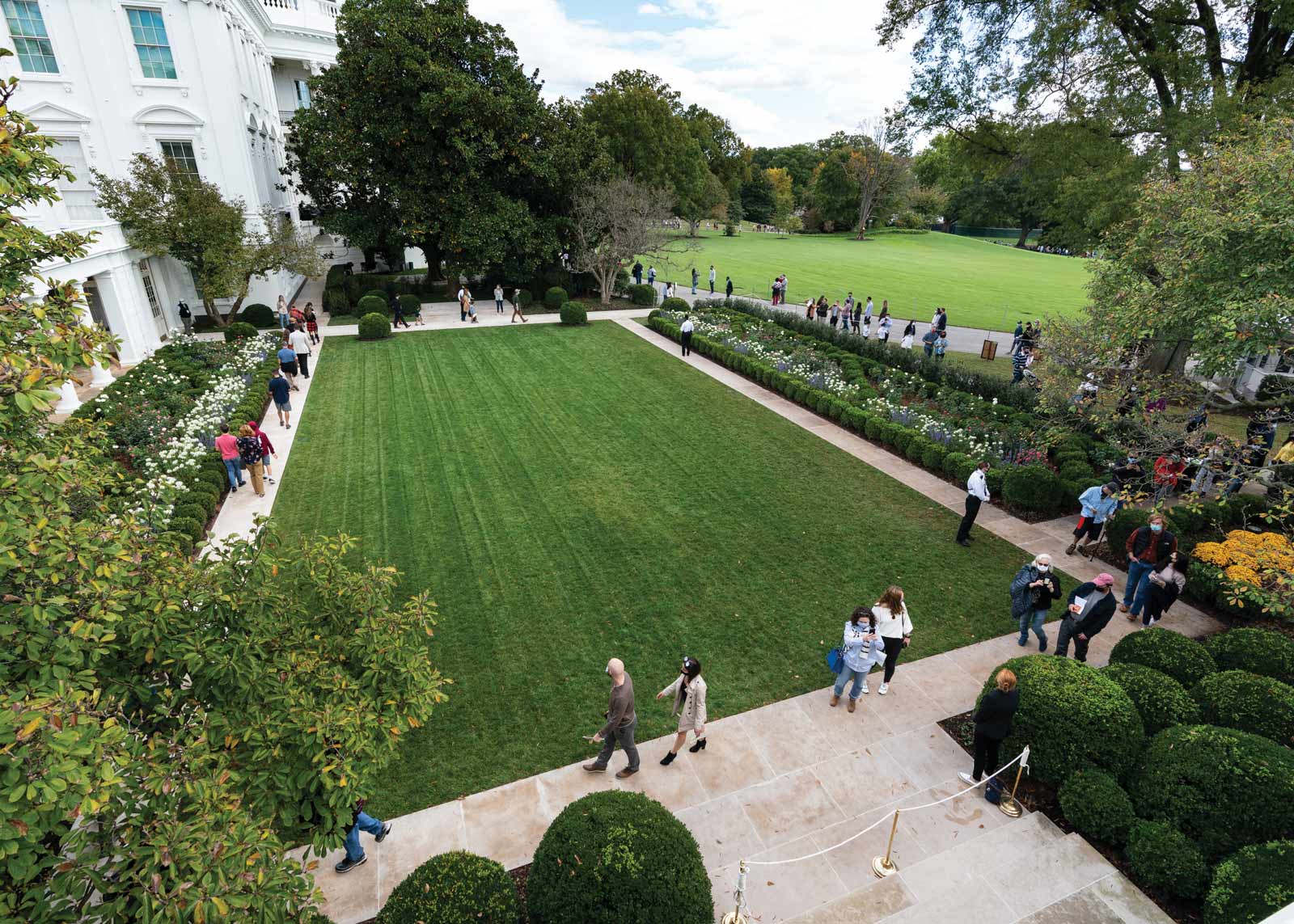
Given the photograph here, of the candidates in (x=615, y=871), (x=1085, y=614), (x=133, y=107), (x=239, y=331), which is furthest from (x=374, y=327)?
(x=1085, y=614)

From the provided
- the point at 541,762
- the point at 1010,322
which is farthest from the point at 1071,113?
the point at 541,762

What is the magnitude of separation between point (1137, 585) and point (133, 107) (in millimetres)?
32370

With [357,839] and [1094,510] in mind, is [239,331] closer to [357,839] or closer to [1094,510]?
[357,839]

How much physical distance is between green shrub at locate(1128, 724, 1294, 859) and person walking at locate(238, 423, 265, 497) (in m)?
14.0

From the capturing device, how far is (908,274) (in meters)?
49.2

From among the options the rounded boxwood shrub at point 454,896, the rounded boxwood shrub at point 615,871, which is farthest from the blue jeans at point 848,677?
the rounded boxwood shrub at point 454,896

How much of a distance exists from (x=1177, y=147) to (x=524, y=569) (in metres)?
17.6

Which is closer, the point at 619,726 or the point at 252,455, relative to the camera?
the point at 619,726

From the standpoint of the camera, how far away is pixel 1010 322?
33.6 metres

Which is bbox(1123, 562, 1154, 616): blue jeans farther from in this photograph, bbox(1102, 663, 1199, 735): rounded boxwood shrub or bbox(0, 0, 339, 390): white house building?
bbox(0, 0, 339, 390): white house building

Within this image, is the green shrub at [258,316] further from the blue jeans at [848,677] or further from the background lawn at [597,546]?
the blue jeans at [848,677]

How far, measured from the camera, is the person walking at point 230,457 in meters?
12.6

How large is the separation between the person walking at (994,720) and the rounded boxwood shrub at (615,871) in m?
3.45

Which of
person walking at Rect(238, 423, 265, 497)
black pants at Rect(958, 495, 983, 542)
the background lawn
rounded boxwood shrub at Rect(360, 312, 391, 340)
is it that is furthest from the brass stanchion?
rounded boxwood shrub at Rect(360, 312, 391, 340)
